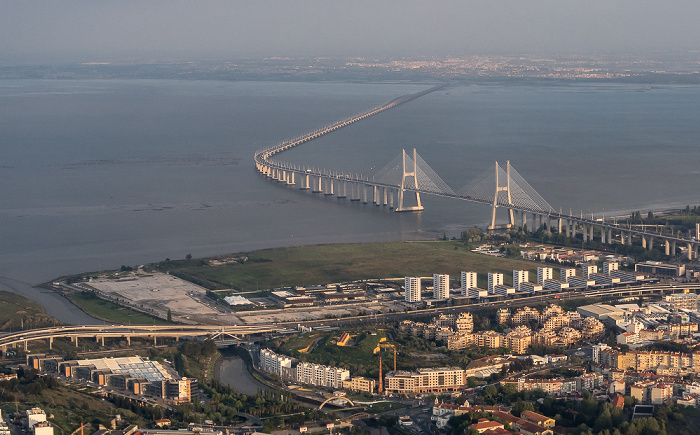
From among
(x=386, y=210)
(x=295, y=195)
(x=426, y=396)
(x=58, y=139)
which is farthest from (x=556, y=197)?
(x=58, y=139)

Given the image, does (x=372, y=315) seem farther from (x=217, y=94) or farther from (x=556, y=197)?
(x=217, y=94)

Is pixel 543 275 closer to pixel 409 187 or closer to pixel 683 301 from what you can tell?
pixel 683 301

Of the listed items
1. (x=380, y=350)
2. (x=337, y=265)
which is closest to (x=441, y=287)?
(x=337, y=265)

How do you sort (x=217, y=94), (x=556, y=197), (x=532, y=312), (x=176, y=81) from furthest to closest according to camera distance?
(x=176, y=81) < (x=217, y=94) < (x=556, y=197) < (x=532, y=312)

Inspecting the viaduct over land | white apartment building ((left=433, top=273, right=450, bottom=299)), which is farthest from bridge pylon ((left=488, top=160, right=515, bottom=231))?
the viaduct over land

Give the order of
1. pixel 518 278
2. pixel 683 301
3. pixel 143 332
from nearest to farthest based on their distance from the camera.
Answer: pixel 143 332 < pixel 683 301 < pixel 518 278
